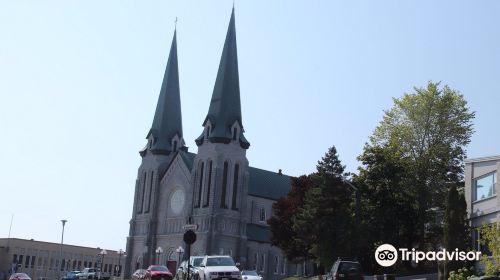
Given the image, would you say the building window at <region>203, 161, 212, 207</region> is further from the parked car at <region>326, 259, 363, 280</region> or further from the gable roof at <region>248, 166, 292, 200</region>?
the parked car at <region>326, 259, 363, 280</region>

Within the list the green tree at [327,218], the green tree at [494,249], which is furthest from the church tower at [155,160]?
the green tree at [494,249]

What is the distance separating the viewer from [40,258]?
116188mm

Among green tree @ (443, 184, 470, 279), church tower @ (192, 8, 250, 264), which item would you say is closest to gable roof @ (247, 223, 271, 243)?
church tower @ (192, 8, 250, 264)

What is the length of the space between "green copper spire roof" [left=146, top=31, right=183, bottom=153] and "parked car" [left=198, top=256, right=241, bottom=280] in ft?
202

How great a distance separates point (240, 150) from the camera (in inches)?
3489

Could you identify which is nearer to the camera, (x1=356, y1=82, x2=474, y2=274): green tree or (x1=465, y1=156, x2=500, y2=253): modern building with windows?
(x1=465, y1=156, x2=500, y2=253): modern building with windows

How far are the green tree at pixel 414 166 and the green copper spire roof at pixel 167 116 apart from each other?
1579 inches

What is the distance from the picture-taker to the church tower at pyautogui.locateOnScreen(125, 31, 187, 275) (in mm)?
94688

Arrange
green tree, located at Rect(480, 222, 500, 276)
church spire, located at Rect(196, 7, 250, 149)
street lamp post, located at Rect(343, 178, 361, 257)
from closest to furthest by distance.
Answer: green tree, located at Rect(480, 222, 500, 276) → street lamp post, located at Rect(343, 178, 361, 257) → church spire, located at Rect(196, 7, 250, 149)

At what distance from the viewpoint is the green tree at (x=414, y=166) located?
53812 millimetres

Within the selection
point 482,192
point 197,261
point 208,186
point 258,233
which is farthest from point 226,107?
point 197,261

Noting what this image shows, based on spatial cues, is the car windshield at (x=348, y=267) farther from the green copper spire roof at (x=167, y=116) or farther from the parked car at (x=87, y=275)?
the green copper spire roof at (x=167, y=116)

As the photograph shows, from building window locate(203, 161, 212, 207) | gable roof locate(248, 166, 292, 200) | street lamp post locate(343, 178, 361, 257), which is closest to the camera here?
street lamp post locate(343, 178, 361, 257)

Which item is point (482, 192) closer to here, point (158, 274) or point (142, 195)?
point (158, 274)
